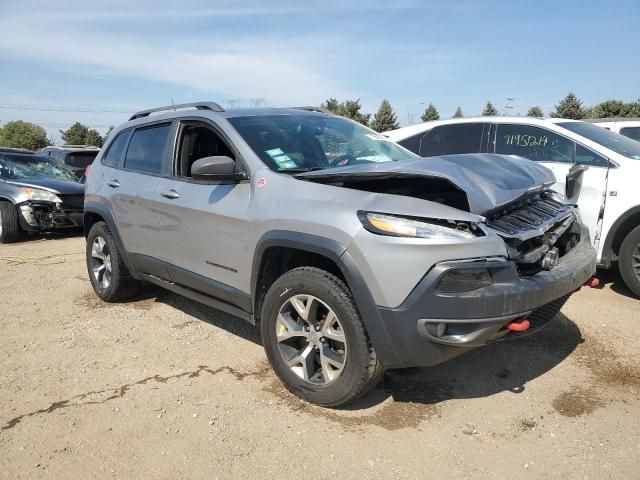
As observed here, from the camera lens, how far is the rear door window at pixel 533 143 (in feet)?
18.2

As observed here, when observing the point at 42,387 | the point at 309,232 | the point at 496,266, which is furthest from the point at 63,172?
the point at 496,266

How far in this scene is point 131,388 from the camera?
3.33 meters

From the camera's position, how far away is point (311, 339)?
118 inches

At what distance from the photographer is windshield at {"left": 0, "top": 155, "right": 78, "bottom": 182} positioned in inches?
359

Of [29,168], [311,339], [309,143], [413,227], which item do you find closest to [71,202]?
[29,168]

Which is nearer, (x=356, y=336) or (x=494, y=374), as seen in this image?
(x=356, y=336)

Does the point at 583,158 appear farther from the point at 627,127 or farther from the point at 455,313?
the point at 627,127

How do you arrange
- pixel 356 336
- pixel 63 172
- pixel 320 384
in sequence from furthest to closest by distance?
pixel 63 172 → pixel 320 384 → pixel 356 336

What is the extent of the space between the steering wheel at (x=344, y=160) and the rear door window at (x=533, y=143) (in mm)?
2903

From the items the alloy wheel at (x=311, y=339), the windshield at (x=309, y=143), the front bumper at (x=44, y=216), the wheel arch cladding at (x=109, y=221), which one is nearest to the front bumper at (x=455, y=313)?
the alloy wheel at (x=311, y=339)

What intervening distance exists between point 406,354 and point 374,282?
40 centimetres

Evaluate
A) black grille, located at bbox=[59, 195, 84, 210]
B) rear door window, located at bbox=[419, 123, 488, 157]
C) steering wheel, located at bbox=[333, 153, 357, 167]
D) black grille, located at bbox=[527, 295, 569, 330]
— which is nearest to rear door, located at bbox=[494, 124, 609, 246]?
rear door window, located at bbox=[419, 123, 488, 157]

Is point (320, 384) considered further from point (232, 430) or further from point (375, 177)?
point (375, 177)

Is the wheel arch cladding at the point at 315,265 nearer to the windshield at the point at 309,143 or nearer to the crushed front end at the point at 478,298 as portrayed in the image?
the crushed front end at the point at 478,298
